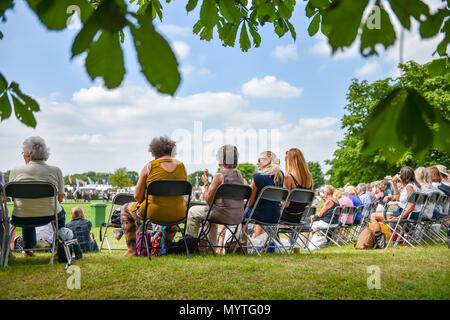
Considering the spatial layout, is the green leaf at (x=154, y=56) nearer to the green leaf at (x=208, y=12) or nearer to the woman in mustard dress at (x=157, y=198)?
the green leaf at (x=208, y=12)

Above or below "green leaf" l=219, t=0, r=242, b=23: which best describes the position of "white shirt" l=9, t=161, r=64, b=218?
below

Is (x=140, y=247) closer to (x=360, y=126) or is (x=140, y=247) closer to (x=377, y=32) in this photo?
(x=377, y=32)

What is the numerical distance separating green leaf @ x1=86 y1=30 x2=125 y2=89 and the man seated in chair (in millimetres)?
4301

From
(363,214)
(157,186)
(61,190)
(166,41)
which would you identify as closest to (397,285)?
(157,186)

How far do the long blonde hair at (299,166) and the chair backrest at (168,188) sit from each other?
244cm

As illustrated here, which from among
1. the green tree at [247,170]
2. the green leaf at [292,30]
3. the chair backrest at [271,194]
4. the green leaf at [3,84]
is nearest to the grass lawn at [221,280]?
the chair backrest at [271,194]

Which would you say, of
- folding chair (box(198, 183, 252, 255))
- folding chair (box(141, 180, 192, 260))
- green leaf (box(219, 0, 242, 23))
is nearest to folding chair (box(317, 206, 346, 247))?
folding chair (box(198, 183, 252, 255))

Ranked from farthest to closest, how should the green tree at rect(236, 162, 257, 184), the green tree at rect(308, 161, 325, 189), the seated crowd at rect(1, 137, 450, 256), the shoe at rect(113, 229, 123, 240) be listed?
the green tree at rect(236, 162, 257, 184) < the green tree at rect(308, 161, 325, 189) < the shoe at rect(113, 229, 123, 240) < the seated crowd at rect(1, 137, 450, 256)

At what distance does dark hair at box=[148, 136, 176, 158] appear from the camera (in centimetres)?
545

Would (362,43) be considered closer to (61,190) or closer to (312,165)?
(61,190)

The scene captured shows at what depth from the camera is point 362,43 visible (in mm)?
1101

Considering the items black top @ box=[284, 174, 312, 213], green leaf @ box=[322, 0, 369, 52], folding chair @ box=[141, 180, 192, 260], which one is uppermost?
green leaf @ box=[322, 0, 369, 52]

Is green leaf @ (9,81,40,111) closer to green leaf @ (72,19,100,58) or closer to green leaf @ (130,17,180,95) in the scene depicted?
green leaf @ (72,19,100,58)

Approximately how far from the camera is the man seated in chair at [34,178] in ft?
15.4
